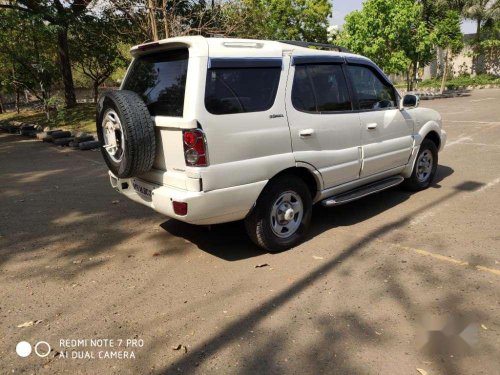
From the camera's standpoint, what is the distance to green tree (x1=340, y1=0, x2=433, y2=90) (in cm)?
2252

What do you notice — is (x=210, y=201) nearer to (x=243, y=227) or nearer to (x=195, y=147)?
(x=195, y=147)

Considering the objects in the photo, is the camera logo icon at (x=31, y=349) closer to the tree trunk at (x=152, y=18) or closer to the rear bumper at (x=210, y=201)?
the rear bumper at (x=210, y=201)

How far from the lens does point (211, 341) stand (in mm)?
2926

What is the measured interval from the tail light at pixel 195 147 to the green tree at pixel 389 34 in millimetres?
21722

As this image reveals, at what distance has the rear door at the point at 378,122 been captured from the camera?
4.85m

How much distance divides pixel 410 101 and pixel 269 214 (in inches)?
105

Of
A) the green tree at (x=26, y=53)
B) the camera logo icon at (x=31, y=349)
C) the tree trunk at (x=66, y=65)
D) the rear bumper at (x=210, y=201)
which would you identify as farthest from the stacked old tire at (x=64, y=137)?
the camera logo icon at (x=31, y=349)

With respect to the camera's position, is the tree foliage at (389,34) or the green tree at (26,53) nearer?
the green tree at (26,53)

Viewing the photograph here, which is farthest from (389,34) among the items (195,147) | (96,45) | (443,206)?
(195,147)

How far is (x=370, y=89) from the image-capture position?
5039 mm

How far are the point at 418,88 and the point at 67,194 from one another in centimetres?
3567

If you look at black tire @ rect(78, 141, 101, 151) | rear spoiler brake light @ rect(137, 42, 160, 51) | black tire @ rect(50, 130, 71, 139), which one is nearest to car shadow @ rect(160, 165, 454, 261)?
rear spoiler brake light @ rect(137, 42, 160, 51)

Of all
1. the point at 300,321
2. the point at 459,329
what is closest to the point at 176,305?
the point at 300,321

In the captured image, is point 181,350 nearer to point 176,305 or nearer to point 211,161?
point 176,305
